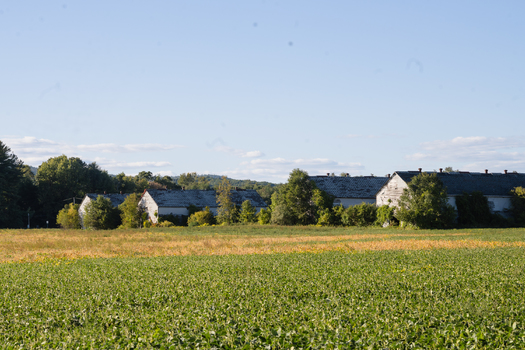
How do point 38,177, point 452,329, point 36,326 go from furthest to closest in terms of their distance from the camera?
1. point 38,177
2. point 36,326
3. point 452,329

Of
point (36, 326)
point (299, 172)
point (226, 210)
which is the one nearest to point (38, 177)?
point (226, 210)

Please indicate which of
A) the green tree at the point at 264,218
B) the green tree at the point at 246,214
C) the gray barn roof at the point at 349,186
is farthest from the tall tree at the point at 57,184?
the gray barn roof at the point at 349,186

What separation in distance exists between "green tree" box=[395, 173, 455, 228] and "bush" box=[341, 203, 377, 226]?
7251mm

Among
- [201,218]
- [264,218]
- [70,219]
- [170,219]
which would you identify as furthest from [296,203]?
[70,219]

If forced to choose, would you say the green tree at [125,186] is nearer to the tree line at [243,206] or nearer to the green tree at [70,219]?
A: the tree line at [243,206]

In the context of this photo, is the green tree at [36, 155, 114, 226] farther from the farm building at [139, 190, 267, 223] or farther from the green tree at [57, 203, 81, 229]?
the farm building at [139, 190, 267, 223]

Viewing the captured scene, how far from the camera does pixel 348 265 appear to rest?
21859mm

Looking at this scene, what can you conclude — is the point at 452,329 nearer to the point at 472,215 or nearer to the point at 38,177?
the point at 472,215

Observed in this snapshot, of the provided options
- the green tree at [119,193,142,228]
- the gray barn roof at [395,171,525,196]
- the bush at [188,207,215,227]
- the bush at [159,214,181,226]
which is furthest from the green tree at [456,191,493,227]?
the green tree at [119,193,142,228]

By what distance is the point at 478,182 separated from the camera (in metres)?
68.8

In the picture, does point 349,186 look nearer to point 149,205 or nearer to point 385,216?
point 385,216

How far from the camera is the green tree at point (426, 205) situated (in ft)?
191

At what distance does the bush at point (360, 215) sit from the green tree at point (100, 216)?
134 ft

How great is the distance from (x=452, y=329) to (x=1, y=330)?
10.3 metres
